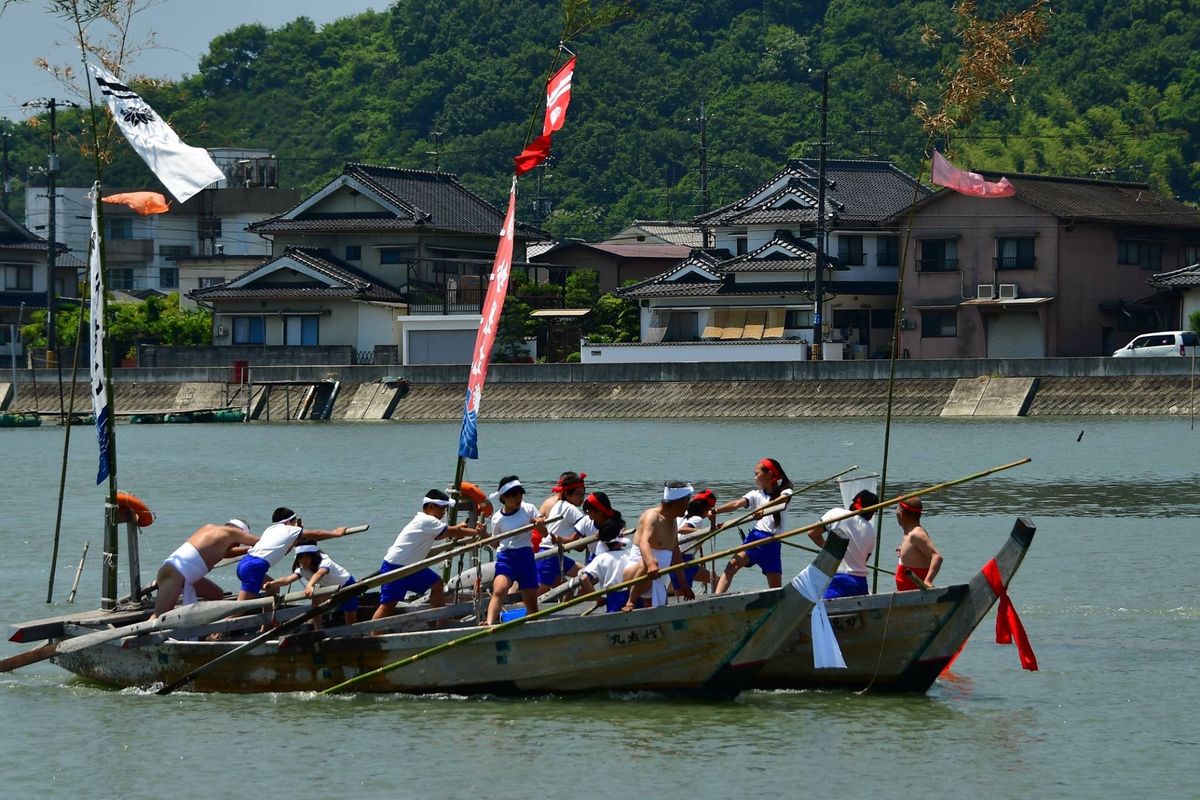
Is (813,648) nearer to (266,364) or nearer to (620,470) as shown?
(620,470)

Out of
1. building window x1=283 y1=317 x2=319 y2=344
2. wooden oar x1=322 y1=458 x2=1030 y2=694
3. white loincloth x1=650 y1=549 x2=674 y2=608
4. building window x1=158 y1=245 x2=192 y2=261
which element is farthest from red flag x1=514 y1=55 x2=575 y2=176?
building window x1=158 y1=245 x2=192 y2=261

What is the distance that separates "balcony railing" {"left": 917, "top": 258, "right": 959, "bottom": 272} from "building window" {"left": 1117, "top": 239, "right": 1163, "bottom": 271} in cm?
545

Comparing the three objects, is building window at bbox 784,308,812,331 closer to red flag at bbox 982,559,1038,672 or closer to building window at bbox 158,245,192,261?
building window at bbox 158,245,192,261

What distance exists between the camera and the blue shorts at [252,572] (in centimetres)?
1581

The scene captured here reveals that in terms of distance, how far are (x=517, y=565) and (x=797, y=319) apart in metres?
48.2

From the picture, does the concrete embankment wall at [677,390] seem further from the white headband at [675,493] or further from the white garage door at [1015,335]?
the white headband at [675,493]

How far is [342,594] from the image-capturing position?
49.5 ft

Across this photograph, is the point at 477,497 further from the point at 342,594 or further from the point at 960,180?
the point at 960,180

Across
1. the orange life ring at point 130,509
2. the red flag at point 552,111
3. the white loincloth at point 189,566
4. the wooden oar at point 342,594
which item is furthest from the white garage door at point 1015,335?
the wooden oar at point 342,594

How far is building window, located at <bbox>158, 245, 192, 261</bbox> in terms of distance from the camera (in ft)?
297

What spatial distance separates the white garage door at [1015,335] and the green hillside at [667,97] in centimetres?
2455

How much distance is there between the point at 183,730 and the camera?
14.9m

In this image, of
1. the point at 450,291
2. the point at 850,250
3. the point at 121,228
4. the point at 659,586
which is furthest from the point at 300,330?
the point at 659,586

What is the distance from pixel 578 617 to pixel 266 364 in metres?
50.1
